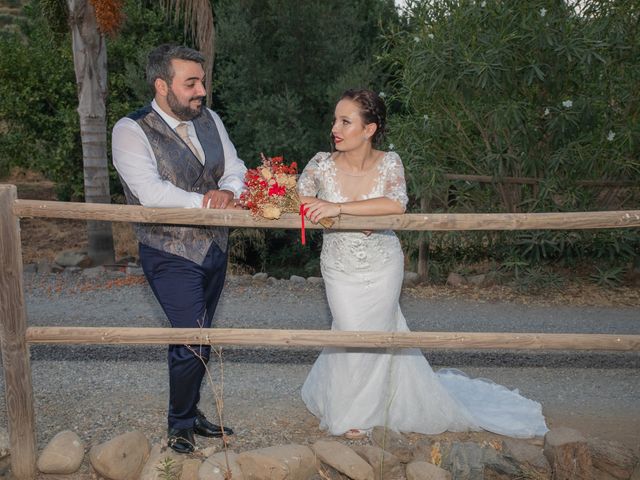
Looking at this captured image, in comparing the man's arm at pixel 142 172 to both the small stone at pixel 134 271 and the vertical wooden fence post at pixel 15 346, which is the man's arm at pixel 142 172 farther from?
the small stone at pixel 134 271

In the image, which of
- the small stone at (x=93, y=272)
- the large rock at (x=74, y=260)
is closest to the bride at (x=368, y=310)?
the small stone at (x=93, y=272)

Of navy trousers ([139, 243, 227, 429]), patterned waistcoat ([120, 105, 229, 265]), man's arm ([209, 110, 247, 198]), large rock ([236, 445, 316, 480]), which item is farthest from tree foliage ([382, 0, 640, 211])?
large rock ([236, 445, 316, 480])

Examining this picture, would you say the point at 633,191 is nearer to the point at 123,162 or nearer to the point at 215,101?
the point at 123,162

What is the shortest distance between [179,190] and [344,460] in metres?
1.60

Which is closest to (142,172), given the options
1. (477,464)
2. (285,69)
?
(477,464)

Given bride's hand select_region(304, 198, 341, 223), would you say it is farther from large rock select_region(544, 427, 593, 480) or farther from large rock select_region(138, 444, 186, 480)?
large rock select_region(544, 427, 593, 480)

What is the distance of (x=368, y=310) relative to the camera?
4605 mm

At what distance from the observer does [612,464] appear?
4164 mm

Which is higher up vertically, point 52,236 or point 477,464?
point 477,464

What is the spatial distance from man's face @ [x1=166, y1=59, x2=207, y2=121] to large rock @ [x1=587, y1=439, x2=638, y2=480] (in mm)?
2708

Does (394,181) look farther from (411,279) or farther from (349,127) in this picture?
(411,279)

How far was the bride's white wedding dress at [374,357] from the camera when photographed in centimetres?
458

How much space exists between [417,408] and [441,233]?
5.32 metres

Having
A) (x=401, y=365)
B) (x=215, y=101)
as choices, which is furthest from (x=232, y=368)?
(x=215, y=101)
